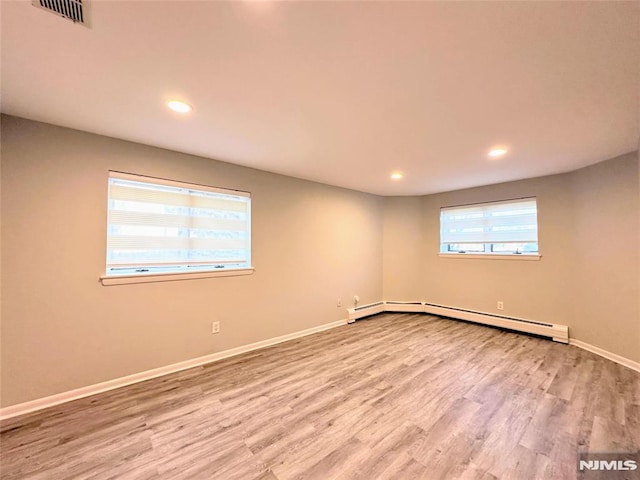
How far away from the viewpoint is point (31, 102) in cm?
182

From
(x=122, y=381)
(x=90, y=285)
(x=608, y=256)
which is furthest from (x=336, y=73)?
(x=608, y=256)

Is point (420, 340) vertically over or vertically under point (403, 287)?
under

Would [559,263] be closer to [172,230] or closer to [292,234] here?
[292,234]

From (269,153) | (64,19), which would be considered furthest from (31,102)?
(269,153)

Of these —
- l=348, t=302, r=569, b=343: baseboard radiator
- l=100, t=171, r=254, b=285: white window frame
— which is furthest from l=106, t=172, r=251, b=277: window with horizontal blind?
l=348, t=302, r=569, b=343: baseboard radiator

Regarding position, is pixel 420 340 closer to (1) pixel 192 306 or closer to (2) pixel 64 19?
(1) pixel 192 306

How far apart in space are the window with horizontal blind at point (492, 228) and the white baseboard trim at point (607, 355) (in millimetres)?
1263

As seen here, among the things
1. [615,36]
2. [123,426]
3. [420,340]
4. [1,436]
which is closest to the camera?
[615,36]

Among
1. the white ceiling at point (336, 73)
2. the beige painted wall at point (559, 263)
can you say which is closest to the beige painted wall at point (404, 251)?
the beige painted wall at point (559, 263)

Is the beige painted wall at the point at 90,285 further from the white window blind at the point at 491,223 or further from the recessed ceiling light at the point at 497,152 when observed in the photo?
the white window blind at the point at 491,223

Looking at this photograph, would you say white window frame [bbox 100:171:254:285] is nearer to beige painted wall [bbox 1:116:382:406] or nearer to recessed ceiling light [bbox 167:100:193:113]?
beige painted wall [bbox 1:116:382:406]

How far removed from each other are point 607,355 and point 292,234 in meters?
4.10

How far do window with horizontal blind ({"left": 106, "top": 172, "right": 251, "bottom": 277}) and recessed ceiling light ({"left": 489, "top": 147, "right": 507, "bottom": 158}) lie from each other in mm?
2836

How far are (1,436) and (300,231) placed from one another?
316 cm
